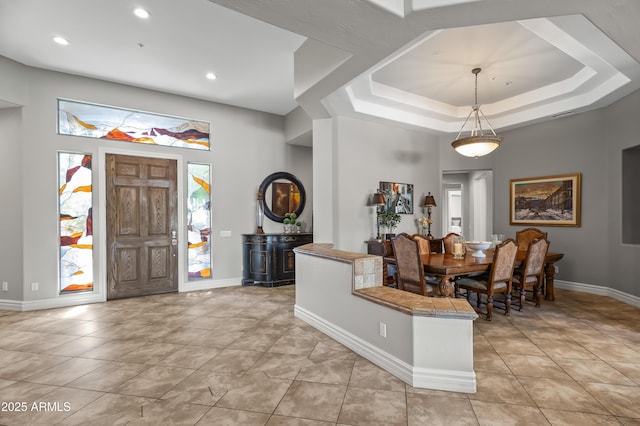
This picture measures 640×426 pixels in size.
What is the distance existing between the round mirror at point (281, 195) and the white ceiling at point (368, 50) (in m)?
1.51

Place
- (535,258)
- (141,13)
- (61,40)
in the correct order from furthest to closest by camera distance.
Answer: (535,258) → (61,40) → (141,13)

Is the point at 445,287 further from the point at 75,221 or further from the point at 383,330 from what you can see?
the point at 75,221

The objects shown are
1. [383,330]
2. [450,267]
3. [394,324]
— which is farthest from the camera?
[450,267]

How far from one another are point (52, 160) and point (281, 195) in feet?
12.1

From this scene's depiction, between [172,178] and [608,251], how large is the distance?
285 inches

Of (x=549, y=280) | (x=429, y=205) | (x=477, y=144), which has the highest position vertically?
(x=477, y=144)

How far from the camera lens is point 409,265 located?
3555 millimetres

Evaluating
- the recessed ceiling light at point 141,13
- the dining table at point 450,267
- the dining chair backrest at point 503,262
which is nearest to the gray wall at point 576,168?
the dining table at point 450,267

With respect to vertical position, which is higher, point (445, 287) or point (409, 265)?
point (409, 265)

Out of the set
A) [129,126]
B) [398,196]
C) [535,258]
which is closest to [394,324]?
[535,258]

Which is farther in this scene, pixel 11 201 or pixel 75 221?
pixel 75 221

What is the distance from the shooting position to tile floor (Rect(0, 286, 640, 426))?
198cm

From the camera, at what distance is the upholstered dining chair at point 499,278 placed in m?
3.49

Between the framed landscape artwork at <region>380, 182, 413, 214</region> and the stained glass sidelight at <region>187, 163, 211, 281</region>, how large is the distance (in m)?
3.24
